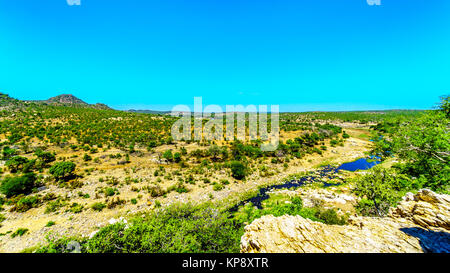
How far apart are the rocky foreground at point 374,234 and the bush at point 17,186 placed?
71.8ft

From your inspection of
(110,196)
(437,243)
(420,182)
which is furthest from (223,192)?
(420,182)

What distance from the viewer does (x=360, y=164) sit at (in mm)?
27000

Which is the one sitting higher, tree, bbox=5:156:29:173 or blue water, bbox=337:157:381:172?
tree, bbox=5:156:29:173

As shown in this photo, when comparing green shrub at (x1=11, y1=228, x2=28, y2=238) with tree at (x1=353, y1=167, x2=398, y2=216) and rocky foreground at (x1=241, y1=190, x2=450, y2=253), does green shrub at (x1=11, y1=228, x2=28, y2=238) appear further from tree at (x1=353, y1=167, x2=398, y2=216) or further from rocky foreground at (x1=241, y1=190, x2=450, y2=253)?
tree at (x1=353, y1=167, x2=398, y2=216)

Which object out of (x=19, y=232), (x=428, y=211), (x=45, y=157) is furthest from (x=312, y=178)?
(x=45, y=157)

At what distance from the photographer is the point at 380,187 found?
9.25 meters

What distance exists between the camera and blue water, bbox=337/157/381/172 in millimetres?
25078

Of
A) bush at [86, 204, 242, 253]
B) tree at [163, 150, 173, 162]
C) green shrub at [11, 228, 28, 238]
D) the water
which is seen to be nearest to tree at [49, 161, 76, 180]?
green shrub at [11, 228, 28, 238]

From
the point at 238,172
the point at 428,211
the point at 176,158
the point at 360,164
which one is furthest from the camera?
the point at 360,164

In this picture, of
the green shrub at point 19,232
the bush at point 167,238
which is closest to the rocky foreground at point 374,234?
the bush at point 167,238

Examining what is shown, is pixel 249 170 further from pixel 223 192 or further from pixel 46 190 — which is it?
pixel 46 190

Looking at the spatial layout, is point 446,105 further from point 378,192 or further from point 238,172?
point 238,172

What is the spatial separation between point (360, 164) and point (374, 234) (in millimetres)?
29770

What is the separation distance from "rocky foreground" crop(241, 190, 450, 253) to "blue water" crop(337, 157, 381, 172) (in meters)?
21.6
